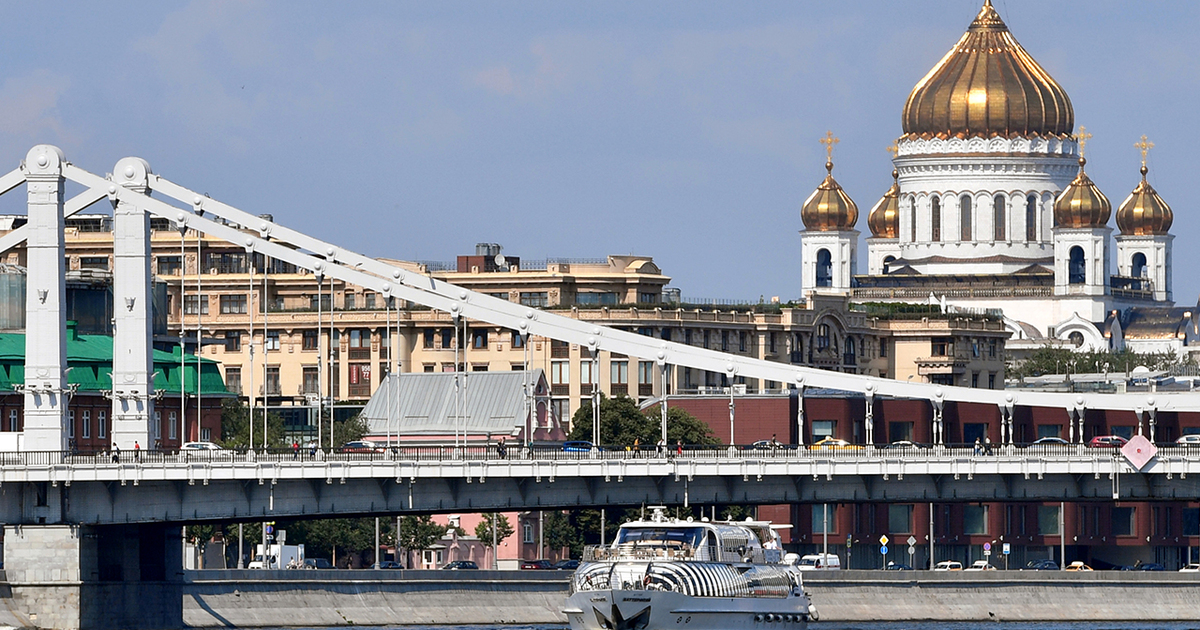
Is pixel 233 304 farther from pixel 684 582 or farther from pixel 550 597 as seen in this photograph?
pixel 684 582

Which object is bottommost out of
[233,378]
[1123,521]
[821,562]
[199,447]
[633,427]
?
[821,562]

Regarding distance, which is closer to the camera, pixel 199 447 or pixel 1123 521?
pixel 199 447

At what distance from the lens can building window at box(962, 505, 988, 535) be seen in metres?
164

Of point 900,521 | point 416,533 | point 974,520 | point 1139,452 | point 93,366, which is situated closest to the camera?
point 1139,452

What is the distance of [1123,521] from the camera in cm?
16712

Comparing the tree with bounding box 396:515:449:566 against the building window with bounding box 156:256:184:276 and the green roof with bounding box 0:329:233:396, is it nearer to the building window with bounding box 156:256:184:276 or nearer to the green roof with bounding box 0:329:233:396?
the green roof with bounding box 0:329:233:396

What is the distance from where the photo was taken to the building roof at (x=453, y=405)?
160m

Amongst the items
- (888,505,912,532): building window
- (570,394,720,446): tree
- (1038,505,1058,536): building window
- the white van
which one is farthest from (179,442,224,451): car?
(1038,505,1058,536): building window

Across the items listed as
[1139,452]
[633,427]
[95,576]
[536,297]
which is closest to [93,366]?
[95,576]

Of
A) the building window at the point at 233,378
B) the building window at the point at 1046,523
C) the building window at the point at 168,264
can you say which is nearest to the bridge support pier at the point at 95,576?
the building window at the point at 1046,523

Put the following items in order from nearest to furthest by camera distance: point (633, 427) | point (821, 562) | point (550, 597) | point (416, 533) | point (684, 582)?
point (684, 582) → point (550, 597) → point (821, 562) → point (416, 533) → point (633, 427)

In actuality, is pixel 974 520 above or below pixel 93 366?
below

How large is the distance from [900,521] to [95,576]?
61.1m

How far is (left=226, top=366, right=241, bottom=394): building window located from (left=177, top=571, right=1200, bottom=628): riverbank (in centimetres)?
6342
